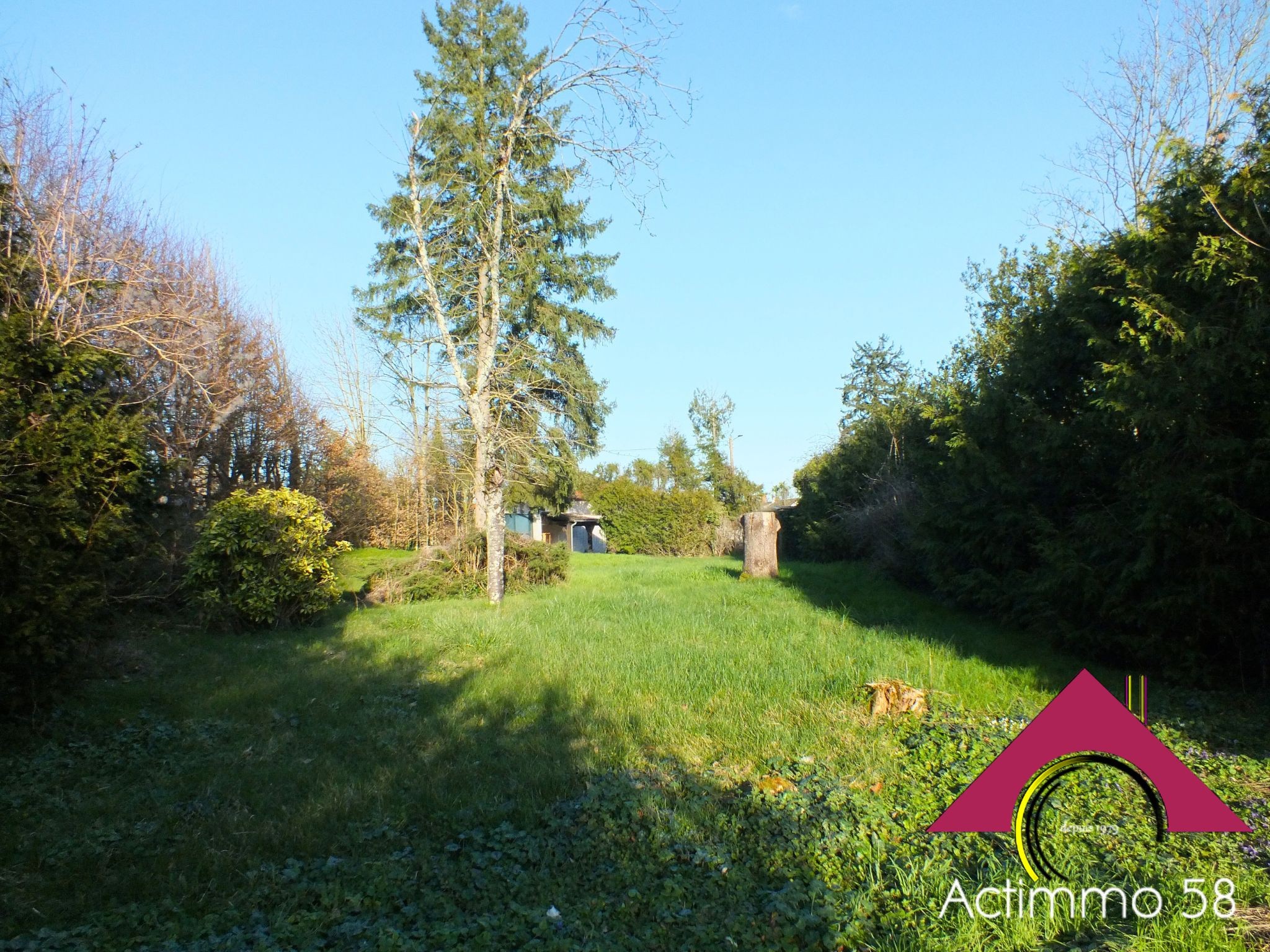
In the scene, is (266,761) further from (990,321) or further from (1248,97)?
(990,321)

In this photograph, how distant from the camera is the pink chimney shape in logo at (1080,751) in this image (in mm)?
3334

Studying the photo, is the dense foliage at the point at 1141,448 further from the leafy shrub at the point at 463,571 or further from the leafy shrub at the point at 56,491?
the leafy shrub at the point at 56,491

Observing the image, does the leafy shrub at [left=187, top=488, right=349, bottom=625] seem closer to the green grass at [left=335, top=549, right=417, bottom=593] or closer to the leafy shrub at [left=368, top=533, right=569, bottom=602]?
the green grass at [left=335, top=549, right=417, bottom=593]

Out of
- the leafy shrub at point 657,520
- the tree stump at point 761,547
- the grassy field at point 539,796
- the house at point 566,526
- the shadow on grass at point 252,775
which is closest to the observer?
the grassy field at point 539,796

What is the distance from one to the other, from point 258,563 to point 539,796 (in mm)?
8091

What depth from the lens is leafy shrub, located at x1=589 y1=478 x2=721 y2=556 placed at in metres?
35.1

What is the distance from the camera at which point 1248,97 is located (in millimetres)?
7398

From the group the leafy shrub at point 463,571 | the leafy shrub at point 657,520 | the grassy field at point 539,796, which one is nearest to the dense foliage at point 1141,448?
the grassy field at point 539,796

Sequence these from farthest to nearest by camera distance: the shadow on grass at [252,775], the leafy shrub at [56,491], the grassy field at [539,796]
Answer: the leafy shrub at [56,491] → the shadow on grass at [252,775] → the grassy field at [539,796]

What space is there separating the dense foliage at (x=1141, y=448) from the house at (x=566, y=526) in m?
20.7

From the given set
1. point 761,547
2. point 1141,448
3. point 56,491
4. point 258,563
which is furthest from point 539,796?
point 761,547

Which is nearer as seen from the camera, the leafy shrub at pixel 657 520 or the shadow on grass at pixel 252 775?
the shadow on grass at pixel 252 775

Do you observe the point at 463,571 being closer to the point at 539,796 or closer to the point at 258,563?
the point at 258,563

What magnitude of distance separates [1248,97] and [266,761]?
10524mm
